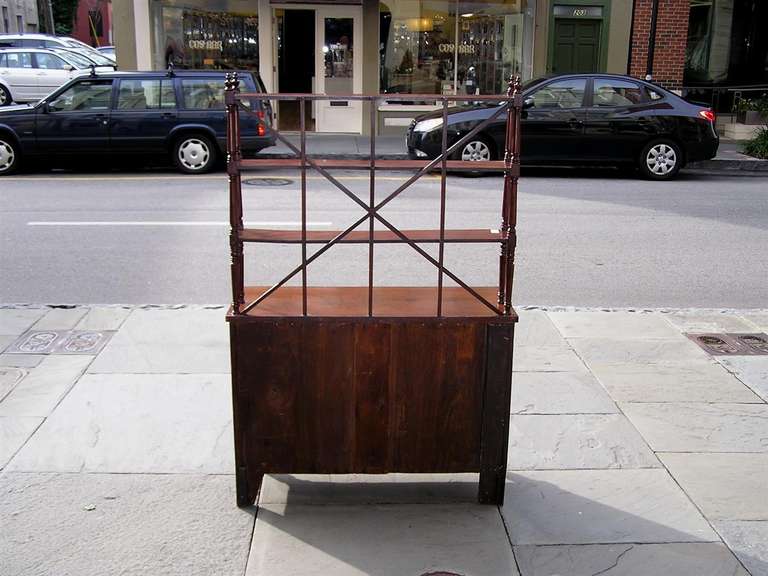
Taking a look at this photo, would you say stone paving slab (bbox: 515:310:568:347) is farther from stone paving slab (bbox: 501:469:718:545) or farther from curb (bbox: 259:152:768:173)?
curb (bbox: 259:152:768:173)

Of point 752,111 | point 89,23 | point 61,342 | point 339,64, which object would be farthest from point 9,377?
point 89,23

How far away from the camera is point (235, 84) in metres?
3.50

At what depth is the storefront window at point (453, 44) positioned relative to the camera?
19.0 meters

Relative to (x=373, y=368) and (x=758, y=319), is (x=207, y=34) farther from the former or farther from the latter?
(x=373, y=368)

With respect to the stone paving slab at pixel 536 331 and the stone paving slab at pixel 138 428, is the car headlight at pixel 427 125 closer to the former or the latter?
the stone paving slab at pixel 536 331

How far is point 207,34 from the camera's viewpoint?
19.2m

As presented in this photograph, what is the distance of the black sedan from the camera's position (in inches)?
543

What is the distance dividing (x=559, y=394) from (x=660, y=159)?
982 centimetres

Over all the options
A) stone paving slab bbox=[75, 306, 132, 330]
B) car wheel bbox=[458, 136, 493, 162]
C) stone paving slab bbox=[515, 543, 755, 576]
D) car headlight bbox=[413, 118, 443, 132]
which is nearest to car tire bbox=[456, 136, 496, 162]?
car wheel bbox=[458, 136, 493, 162]

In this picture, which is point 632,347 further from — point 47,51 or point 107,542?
point 47,51

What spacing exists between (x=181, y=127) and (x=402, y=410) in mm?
10946

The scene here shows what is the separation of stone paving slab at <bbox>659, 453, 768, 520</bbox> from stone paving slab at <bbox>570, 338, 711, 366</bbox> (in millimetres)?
1434

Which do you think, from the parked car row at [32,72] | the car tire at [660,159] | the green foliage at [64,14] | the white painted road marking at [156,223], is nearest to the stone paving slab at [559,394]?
the white painted road marking at [156,223]

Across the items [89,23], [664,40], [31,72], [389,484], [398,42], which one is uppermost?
[89,23]
